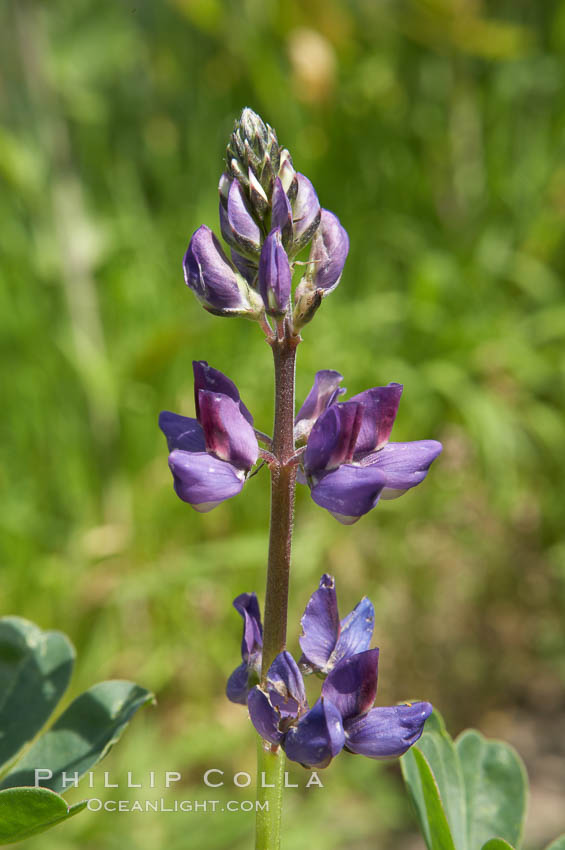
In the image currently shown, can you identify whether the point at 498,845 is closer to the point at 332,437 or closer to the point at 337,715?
the point at 337,715

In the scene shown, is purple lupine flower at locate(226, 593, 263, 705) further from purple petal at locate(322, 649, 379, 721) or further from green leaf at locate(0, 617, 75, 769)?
green leaf at locate(0, 617, 75, 769)

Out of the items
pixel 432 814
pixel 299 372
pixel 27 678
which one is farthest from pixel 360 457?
pixel 299 372

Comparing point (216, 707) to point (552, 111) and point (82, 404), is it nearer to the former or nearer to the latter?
point (82, 404)

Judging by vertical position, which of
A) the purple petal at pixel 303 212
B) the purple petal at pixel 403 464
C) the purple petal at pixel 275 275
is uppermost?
the purple petal at pixel 303 212

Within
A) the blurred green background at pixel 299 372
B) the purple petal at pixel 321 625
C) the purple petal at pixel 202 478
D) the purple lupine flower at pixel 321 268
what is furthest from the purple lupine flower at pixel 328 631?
the blurred green background at pixel 299 372

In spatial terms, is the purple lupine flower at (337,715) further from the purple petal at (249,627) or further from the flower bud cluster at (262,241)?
the flower bud cluster at (262,241)

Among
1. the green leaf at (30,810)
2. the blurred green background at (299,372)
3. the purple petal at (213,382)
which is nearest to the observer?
the green leaf at (30,810)
